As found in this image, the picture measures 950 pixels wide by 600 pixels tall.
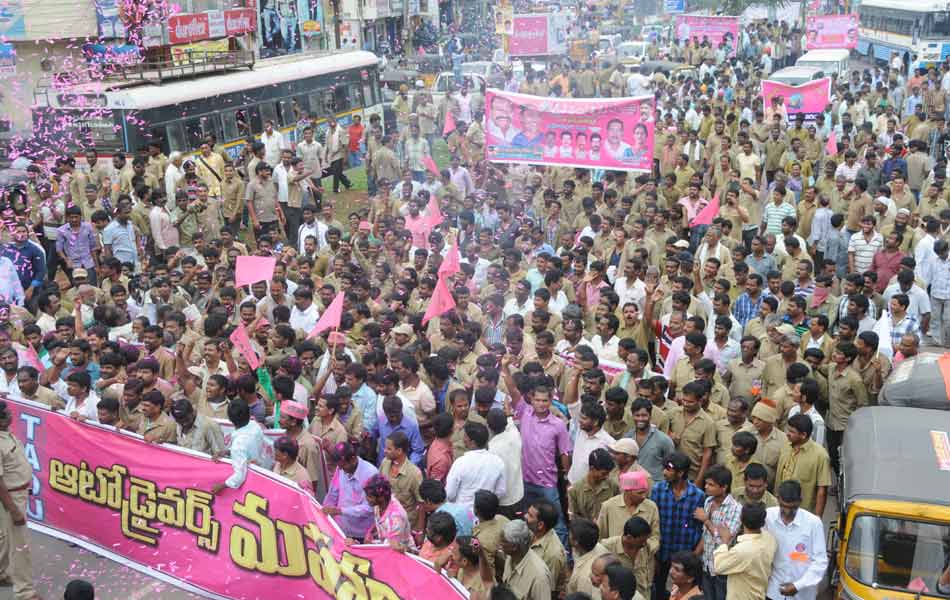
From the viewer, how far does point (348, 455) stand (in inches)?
256

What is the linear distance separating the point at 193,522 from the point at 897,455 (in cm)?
435

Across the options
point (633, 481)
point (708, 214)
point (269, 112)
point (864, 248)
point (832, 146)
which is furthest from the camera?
point (269, 112)

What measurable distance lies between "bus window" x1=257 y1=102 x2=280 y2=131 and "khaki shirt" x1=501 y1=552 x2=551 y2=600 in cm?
1524

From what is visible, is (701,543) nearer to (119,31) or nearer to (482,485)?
(482,485)

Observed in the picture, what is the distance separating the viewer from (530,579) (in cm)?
551

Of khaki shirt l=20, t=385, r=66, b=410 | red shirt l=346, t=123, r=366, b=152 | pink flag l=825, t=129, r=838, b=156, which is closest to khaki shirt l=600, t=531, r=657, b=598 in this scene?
khaki shirt l=20, t=385, r=66, b=410

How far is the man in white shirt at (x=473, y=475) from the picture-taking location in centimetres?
652

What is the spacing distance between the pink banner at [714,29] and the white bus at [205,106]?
47.9ft

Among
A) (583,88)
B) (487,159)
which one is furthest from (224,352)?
(583,88)

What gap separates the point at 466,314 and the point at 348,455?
3256 millimetres

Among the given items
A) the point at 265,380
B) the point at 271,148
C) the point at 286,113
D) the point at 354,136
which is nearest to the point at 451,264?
the point at 265,380

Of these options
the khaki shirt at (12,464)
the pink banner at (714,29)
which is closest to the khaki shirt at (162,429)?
the khaki shirt at (12,464)

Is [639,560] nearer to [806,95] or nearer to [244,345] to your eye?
[244,345]

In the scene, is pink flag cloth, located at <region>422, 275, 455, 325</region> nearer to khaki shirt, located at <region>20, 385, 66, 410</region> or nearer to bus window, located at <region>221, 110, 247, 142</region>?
khaki shirt, located at <region>20, 385, 66, 410</region>
